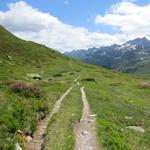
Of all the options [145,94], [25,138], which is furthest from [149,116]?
[145,94]

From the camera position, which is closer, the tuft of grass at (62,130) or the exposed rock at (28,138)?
the tuft of grass at (62,130)

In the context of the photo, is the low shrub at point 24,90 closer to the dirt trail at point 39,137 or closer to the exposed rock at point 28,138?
the dirt trail at point 39,137

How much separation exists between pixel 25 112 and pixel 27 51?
132m

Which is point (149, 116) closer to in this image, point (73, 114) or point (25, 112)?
point (73, 114)

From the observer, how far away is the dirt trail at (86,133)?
27.4m

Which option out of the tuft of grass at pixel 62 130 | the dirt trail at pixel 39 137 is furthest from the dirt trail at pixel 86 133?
the dirt trail at pixel 39 137

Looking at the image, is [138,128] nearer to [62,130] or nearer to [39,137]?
[62,130]

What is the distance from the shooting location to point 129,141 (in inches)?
1261

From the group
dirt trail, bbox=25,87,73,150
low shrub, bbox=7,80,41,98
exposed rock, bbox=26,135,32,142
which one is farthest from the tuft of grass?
low shrub, bbox=7,80,41,98

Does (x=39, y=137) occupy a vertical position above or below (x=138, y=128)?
above

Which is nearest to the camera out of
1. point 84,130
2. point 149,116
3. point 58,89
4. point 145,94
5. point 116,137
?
point 116,137

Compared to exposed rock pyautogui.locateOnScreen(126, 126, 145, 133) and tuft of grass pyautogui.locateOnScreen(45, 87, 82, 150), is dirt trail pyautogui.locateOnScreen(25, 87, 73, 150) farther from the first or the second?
exposed rock pyautogui.locateOnScreen(126, 126, 145, 133)

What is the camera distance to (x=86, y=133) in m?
31.7

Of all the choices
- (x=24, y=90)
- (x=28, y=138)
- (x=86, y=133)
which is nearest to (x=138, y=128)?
(x=86, y=133)
